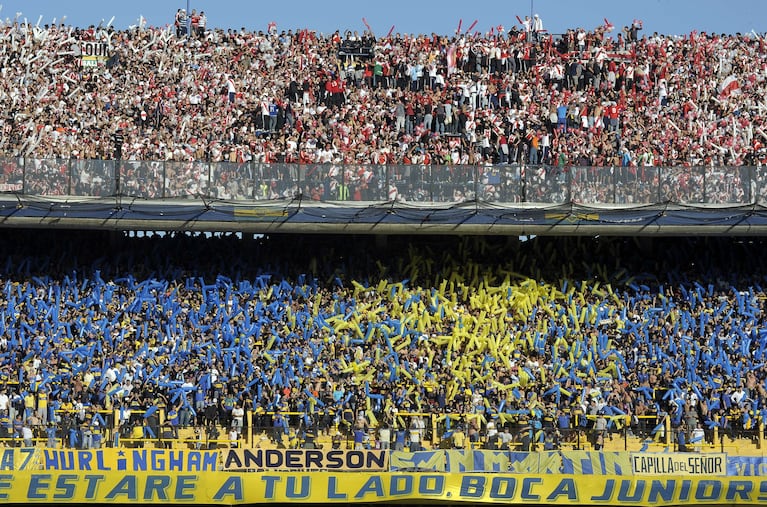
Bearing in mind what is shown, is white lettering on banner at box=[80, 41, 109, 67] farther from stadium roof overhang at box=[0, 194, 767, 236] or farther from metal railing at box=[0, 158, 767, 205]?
stadium roof overhang at box=[0, 194, 767, 236]

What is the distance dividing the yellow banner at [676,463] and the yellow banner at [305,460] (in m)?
5.34

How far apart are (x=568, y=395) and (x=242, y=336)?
27.5 feet

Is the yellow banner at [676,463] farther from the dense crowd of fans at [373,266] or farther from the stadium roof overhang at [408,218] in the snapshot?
the stadium roof overhang at [408,218]

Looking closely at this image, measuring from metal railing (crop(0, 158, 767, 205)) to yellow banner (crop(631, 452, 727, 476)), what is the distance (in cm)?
990

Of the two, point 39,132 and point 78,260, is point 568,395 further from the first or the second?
point 39,132

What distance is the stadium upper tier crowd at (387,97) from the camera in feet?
123

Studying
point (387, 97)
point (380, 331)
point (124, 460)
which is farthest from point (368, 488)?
point (387, 97)

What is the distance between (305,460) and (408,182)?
10.3m

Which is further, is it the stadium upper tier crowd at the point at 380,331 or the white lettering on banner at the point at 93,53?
the white lettering on banner at the point at 93,53

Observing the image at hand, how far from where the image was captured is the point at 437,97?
40.2 metres

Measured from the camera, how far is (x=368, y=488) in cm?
2681

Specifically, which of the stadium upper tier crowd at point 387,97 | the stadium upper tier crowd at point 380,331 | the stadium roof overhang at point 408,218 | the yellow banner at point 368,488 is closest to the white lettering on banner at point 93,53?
the stadium upper tier crowd at point 387,97

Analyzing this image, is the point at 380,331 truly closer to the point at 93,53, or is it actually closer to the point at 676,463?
the point at 676,463

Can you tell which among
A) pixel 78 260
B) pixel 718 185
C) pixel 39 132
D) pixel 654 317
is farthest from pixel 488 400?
pixel 39 132
